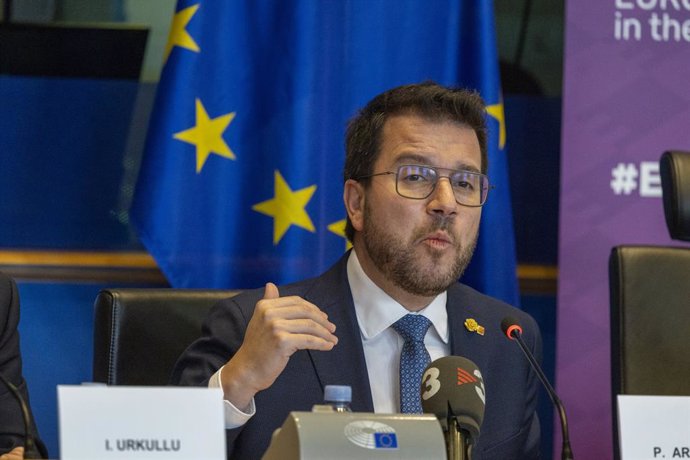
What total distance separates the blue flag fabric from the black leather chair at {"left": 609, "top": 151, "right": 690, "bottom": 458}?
739mm

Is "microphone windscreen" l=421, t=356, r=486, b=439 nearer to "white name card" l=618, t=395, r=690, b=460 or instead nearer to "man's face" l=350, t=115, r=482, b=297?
"white name card" l=618, t=395, r=690, b=460

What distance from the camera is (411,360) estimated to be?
2654mm

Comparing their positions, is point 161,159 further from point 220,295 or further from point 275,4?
point 220,295

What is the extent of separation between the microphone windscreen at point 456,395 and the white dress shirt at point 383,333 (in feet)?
2.23

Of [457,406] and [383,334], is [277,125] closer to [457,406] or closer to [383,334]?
[383,334]

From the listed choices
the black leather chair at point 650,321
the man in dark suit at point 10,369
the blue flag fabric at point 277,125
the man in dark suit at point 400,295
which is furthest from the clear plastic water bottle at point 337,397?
the blue flag fabric at point 277,125

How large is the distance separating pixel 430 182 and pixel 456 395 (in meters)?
0.95

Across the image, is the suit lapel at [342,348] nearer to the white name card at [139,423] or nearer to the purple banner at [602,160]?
the white name card at [139,423]

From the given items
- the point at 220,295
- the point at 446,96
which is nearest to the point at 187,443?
the point at 220,295

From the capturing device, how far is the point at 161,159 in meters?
3.65

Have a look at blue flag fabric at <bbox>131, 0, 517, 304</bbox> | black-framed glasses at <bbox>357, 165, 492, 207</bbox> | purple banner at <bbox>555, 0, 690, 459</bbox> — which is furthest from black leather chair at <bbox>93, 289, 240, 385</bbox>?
purple banner at <bbox>555, 0, 690, 459</bbox>

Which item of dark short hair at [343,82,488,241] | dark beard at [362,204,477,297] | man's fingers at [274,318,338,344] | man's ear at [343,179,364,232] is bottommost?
man's fingers at [274,318,338,344]

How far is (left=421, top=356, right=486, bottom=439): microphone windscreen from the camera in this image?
1.91 meters

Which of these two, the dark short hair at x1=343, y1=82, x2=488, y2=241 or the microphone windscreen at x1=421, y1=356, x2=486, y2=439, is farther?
the dark short hair at x1=343, y1=82, x2=488, y2=241
